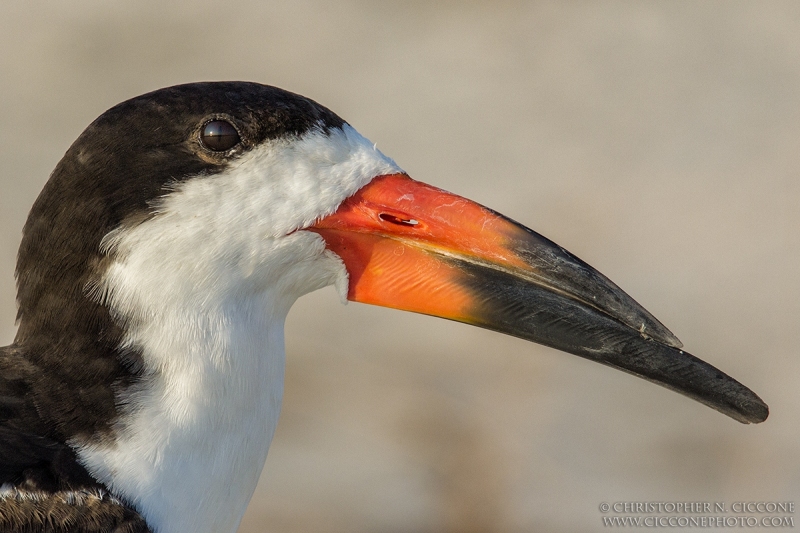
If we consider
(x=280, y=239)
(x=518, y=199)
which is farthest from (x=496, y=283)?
(x=518, y=199)

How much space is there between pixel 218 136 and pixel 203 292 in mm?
535

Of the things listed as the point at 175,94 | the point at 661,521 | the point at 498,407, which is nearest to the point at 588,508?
the point at 661,521

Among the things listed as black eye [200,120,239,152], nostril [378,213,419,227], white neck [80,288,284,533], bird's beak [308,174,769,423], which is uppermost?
black eye [200,120,239,152]

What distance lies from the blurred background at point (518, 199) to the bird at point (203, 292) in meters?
4.58

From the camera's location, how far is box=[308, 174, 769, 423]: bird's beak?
3736mm

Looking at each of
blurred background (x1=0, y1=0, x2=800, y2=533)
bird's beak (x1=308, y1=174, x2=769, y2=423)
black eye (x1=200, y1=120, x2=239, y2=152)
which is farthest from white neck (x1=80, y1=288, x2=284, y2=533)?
blurred background (x1=0, y1=0, x2=800, y2=533)

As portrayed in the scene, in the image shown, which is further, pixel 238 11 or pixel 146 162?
pixel 238 11

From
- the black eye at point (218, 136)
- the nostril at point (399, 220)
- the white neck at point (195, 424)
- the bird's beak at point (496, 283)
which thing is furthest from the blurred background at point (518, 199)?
the black eye at point (218, 136)

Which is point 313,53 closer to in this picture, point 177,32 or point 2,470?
point 177,32

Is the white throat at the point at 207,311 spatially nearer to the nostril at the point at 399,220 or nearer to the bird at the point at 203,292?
the bird at the point at 203,292

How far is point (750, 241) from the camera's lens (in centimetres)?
1107

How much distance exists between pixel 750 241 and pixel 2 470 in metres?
9.07

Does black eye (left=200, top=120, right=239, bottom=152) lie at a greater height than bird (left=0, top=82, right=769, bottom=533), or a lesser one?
greater

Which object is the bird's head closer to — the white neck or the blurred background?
the white neck
